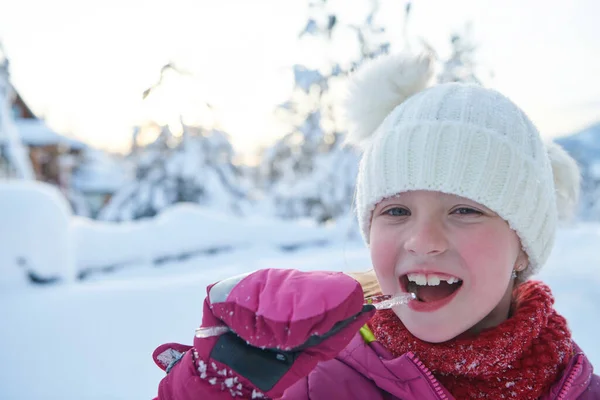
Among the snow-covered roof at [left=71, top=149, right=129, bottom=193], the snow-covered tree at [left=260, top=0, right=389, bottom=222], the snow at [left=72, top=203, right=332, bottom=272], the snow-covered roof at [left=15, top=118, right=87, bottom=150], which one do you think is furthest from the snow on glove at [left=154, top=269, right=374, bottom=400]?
the snow-covered roof at [left=71, top=149, right=129, bottom=193]

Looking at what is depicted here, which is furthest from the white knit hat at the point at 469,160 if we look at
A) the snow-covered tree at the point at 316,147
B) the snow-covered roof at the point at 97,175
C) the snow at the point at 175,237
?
the snow-covered roof at the point at 97,175

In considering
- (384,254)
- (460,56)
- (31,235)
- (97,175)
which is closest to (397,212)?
(384,254)

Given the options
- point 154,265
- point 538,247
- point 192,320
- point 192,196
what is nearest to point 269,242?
point 154,265

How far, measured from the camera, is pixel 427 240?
107 centimetres

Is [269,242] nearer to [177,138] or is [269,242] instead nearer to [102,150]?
[177,138]

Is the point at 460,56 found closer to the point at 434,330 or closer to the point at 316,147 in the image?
the point at 316,147

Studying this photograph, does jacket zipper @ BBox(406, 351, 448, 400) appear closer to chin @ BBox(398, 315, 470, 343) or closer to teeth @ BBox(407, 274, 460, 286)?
chin @ BBox(398, 315, 470, 343)

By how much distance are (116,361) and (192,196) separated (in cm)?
1128

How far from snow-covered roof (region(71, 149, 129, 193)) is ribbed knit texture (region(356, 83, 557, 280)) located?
21984 mm

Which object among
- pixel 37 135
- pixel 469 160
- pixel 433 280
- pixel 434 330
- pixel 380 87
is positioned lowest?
pixel 37 135

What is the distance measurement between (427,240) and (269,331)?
453 mm

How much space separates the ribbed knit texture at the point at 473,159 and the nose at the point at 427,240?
111mm

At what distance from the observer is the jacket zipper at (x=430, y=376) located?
1101 mm

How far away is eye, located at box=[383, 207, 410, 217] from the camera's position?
121 cm
